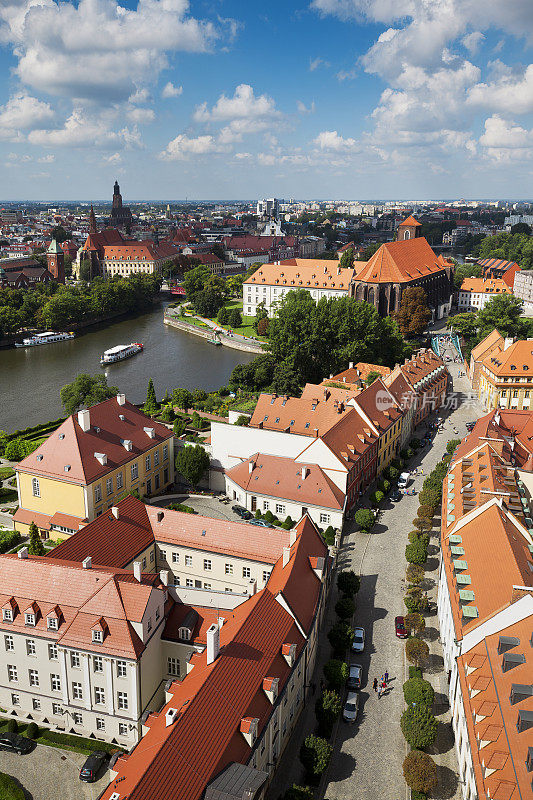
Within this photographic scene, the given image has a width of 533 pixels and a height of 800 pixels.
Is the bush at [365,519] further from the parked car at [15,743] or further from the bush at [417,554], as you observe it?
the parked car at [15,743]

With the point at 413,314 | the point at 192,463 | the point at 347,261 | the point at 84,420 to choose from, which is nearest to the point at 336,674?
the point at 192,463

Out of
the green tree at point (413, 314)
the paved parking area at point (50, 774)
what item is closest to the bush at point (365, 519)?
the paved parking area at point (50, 774)

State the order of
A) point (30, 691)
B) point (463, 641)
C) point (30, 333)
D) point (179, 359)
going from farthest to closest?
point (30, 333)
point (179, 359)
point (30, 691)
point (463, 641)

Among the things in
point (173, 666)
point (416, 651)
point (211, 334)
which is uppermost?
point (211, 334)

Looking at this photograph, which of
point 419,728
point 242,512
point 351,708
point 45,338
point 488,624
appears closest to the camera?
point 488,624

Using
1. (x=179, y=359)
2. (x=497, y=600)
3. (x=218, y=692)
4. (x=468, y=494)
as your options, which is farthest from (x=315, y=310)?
(x=218, y=692)

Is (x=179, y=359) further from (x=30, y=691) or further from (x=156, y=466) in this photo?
(x=30, y=691)

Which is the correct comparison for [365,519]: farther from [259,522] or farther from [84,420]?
[84,420]
